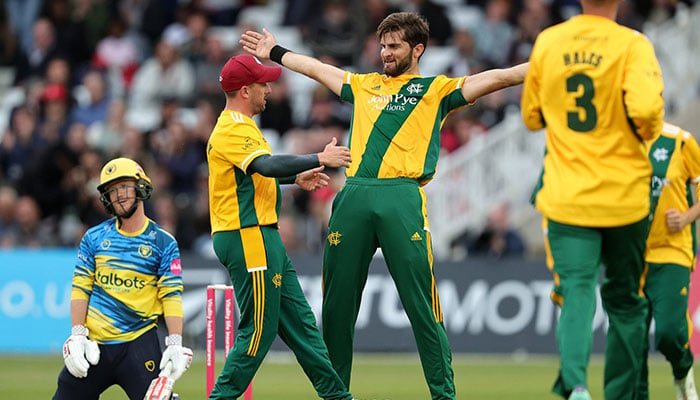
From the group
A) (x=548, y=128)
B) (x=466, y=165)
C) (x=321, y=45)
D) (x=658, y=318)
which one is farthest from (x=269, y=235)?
(x=321, y=45)

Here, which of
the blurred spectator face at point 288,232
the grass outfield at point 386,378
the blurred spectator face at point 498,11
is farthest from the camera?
the blurred spectator face at point 498,11

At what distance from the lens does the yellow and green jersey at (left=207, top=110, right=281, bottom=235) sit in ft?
31.5

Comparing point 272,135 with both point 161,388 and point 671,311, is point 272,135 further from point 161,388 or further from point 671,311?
point 161,388

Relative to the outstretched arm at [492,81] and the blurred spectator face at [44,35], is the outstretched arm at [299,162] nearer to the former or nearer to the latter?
the outstretched arm at [492,81]

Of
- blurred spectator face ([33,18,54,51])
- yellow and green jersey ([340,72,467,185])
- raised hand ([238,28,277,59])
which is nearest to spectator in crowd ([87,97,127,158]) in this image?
blurred spectator face ([33,18,54,51])

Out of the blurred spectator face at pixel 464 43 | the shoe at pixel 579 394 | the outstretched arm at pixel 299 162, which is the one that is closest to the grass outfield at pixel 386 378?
the outstretched arm at pixel 299 162

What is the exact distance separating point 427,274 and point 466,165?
10.9 m

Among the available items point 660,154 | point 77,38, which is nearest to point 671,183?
point 660,154

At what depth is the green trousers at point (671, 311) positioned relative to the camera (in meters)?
10.8

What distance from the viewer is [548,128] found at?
26.7 ft

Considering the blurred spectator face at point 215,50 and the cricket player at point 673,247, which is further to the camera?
the blurred spectator face at point 215,50

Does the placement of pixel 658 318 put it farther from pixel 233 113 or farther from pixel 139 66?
pixel 139 66

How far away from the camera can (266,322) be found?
9562 mm

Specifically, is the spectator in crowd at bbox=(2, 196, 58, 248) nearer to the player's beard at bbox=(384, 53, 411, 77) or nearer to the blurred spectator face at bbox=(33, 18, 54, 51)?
the blurred spectator face at bbox=(33, 18, 54, 51)
